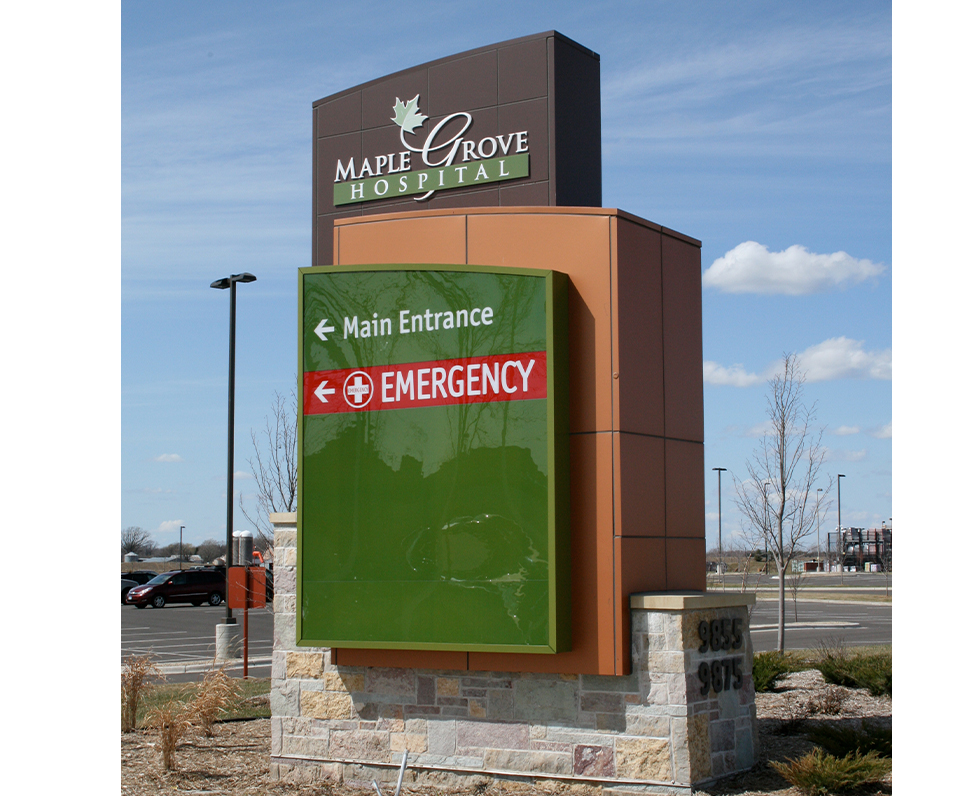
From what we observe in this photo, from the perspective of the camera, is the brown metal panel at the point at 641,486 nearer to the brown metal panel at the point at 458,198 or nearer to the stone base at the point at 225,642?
the brown metal panel at the point at 458,198

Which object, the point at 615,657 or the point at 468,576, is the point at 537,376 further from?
the point at 615,657

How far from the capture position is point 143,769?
10.4 m

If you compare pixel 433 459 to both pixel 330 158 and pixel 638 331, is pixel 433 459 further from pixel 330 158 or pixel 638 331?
pixel 330 158

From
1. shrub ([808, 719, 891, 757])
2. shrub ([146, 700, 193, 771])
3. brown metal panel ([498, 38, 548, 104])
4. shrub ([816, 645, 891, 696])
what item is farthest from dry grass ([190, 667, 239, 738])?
shrub ([816, 645, 891, 696])

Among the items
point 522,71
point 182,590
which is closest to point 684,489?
point 522,71

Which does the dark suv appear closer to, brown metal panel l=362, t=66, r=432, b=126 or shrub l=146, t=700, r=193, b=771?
shrub l=146, t=700, r=193, b=771

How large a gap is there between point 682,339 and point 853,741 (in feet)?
13.7

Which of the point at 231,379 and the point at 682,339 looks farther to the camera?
the point at 231,379

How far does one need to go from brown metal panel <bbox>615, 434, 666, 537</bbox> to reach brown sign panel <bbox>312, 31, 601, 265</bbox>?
3474mm

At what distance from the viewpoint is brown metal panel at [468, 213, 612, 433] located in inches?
356

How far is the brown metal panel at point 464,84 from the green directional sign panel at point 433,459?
11.2 ft

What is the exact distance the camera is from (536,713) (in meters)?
8.93

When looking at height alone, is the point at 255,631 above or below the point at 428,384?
below

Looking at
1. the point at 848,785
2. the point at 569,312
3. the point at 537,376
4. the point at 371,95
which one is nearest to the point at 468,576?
the point at 537,376
